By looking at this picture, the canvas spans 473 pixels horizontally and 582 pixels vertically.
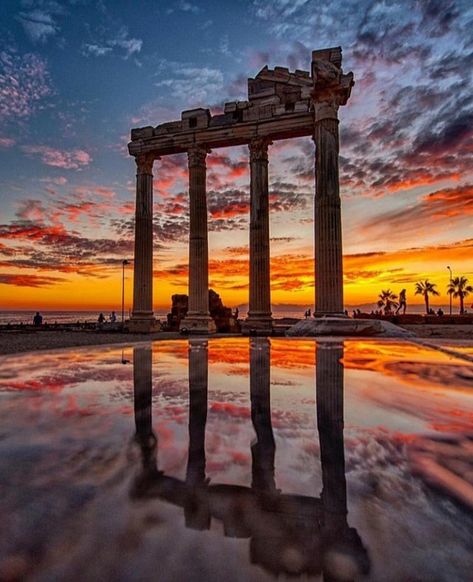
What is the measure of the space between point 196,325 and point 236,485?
679 inches

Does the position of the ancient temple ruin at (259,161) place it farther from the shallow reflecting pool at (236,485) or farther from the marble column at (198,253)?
the shallow reflecting pool at (236,485)

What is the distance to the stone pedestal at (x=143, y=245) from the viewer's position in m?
20.8

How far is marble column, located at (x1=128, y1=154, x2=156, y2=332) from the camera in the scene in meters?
20.8

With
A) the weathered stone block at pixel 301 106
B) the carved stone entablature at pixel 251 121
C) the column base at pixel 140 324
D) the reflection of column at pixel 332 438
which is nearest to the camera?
the reflection of column at pixel 332 438

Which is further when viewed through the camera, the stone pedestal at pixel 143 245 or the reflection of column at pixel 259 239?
the stone pedestal at pixel 143 245

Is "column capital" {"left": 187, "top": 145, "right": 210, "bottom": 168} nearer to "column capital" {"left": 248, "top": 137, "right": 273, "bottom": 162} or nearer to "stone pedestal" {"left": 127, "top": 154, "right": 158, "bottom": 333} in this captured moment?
"stone pedestal" {"left": 127, "top": 154, "right": 158, "bottom": 333}

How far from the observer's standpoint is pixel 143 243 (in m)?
21.0

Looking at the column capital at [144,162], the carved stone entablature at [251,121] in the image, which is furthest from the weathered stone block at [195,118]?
the column capital at [144,162]

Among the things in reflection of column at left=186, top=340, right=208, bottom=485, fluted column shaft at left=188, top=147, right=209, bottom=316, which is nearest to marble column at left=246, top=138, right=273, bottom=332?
fluted column shaft at left=188, top=147, right=209, bottom=316

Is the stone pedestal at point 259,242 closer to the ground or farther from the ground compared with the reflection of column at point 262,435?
farther from the ground

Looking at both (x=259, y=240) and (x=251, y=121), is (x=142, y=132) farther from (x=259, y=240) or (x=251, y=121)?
(x=259, y=240)

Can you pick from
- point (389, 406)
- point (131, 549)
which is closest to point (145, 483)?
point (131, 549)

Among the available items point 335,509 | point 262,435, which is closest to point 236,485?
point 335,509

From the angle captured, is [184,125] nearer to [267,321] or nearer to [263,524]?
[267,321]
